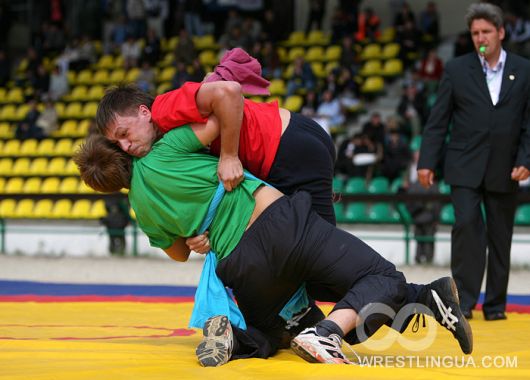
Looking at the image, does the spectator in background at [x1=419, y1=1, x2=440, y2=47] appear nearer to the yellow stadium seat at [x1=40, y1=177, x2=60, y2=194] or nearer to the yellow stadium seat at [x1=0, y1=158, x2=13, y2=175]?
the yellow stadium seat at [x1=40, y1=177, x2=60, y2=194]

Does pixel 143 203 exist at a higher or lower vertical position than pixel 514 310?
higher

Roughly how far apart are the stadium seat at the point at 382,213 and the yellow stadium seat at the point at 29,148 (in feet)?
21.5

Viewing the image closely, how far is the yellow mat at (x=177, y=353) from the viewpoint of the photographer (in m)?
3.46

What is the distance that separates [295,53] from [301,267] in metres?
13.1

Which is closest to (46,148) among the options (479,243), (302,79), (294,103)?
(294,103)

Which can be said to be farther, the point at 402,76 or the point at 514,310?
the point at 402,76

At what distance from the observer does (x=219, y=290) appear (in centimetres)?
411

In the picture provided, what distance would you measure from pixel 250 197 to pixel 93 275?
19.8 feet

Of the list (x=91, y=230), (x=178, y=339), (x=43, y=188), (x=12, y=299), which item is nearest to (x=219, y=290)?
(x=178, y=339)

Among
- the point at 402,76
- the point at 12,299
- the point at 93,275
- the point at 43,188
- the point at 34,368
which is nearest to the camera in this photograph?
the point at 34,368

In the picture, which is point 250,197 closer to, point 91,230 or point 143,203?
point 143,203

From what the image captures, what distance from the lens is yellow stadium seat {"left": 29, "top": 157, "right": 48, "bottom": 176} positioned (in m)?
15.1

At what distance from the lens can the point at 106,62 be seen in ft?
61.0

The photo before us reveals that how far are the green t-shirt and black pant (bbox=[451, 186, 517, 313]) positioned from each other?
79.3 inches
